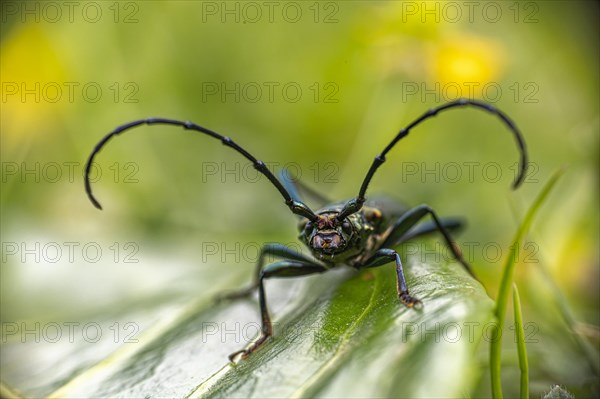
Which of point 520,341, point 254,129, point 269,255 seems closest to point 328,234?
point 269,255

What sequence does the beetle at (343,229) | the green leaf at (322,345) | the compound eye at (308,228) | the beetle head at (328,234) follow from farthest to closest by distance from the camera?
1. the compound eye at (308,228)
2. the beetle head at (328,234)
3. the beetle at (343,229)
4. the green leaf at (322,345)

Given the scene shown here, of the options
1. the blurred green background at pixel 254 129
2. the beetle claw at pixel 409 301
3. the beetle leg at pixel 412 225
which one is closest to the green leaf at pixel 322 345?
the beetle claw at pixel 409 301

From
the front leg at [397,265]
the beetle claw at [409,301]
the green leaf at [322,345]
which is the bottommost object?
the green leaf at [322,345]

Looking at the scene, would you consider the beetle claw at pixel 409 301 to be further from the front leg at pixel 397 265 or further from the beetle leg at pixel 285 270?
the beetle leg at pixel 285 270

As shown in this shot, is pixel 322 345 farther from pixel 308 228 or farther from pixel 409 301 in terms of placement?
pixel 308 228

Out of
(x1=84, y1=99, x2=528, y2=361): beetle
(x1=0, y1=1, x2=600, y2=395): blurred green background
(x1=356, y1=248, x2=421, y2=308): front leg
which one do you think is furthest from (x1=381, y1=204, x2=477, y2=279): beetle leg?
(x1=0, y1=1, x2=600, y2=395): blurred green background

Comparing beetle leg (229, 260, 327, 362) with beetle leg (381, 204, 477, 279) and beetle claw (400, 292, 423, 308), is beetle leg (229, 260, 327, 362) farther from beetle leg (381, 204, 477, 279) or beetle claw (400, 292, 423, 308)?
beetle claw (400, 292, 423, 308)
